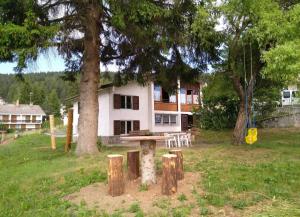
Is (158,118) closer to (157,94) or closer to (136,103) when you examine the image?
(157,94)

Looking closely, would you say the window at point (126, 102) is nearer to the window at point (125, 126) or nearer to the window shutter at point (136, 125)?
the window at point (125, 126)

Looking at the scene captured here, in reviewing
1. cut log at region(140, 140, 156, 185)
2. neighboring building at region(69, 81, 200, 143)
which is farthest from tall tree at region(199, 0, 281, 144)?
neighboring building at region(69, 81, 200, 143)

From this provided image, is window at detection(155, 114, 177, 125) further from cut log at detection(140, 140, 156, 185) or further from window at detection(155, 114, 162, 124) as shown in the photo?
cut log at detection(140, 140, 156, 185)

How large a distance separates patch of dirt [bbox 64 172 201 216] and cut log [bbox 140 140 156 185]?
0.58ft

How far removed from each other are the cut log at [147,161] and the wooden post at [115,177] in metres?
0.65

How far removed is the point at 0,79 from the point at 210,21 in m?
153

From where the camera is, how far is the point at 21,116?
97812 mm

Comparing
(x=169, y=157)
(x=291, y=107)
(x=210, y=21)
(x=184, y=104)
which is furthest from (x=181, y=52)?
(x=184, y=104)

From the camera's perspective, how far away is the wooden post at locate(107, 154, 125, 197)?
24.6ft

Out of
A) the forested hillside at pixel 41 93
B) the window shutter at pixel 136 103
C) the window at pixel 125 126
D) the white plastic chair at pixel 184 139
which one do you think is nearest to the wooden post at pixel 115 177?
the white plastic chair at pixel 184 139

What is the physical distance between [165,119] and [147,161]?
2864cm

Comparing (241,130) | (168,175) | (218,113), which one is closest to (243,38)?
(241,130)

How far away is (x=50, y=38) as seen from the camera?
538 inches

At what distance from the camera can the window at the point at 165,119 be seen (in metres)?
35.7
